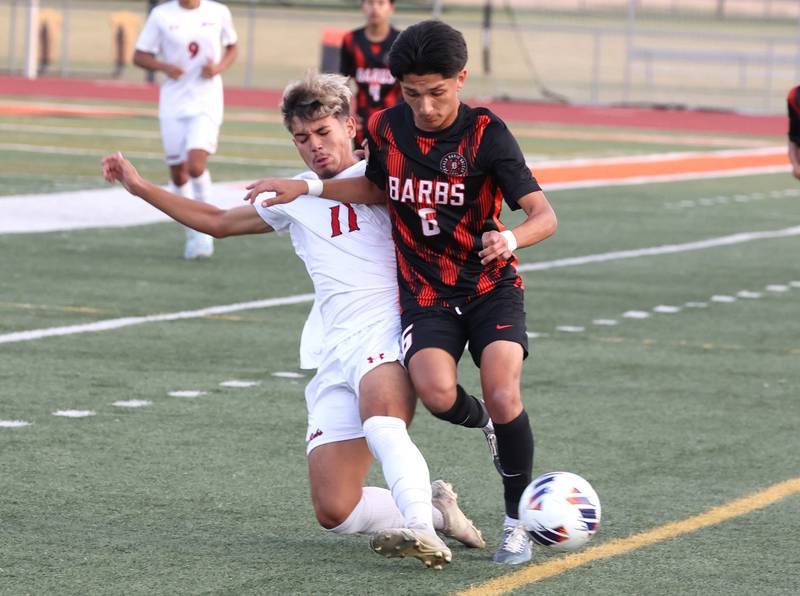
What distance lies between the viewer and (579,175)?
2158 cm

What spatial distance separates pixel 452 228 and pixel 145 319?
4940 millimetres

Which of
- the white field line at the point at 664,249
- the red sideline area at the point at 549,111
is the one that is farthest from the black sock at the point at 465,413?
the red sideline area at the point at 549,111

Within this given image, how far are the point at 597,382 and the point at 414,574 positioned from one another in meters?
3.61

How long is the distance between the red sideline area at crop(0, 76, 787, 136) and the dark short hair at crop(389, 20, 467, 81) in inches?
1049

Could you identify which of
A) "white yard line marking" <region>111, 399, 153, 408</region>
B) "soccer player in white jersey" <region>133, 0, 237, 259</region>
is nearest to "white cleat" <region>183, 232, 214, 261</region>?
"soccer player in white jersey" <region>133, 0, 237, 259</region>

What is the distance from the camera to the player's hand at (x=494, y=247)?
511 cm

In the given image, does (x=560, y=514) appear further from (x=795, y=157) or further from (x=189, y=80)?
(x=189, y=80)

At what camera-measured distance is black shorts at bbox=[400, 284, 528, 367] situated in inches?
217

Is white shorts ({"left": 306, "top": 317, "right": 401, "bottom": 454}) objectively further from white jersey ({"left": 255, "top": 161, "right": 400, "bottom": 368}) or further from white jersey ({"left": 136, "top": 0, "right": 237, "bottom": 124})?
white jersey ({"left": 136, "top": 0, "right": 237, "bottom": 124})

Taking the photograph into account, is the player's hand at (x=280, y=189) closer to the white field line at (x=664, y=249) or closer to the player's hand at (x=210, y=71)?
the white field line at (x=664, y=249)

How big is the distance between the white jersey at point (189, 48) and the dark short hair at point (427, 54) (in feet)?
27.0

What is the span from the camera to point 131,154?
21984mm

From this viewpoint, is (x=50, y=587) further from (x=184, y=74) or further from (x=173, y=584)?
(x=184, y=74)

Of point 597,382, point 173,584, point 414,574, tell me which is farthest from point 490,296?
point 597,382
